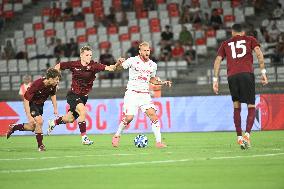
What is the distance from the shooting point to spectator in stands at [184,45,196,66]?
101 ft

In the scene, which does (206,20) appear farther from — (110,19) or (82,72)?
(82,72)

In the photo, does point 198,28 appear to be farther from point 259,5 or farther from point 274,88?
point 274,88

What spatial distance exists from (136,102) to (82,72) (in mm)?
1733

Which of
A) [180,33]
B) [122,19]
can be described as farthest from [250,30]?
[122,19]

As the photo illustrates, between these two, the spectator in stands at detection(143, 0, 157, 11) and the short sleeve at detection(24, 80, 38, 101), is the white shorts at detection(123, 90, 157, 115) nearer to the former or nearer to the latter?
the short sleeve at detection(24, 80, 38, 101)

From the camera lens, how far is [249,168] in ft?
34.1

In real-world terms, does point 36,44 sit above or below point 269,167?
above

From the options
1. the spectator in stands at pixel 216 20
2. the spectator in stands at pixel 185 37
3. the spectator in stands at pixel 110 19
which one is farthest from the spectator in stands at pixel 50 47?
the spectator in stands at pixel 216 20

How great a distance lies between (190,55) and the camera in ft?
102

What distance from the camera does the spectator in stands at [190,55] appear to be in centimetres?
3092

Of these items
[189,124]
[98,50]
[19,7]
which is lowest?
[189,124]

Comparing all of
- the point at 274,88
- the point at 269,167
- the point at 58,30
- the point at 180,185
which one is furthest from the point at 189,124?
the point at 180,185

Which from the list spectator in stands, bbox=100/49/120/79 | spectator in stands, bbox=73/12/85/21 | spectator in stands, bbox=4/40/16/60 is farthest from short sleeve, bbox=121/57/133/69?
spectator in stands, bbox=73/12/85/21

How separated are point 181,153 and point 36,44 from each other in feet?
74.2
